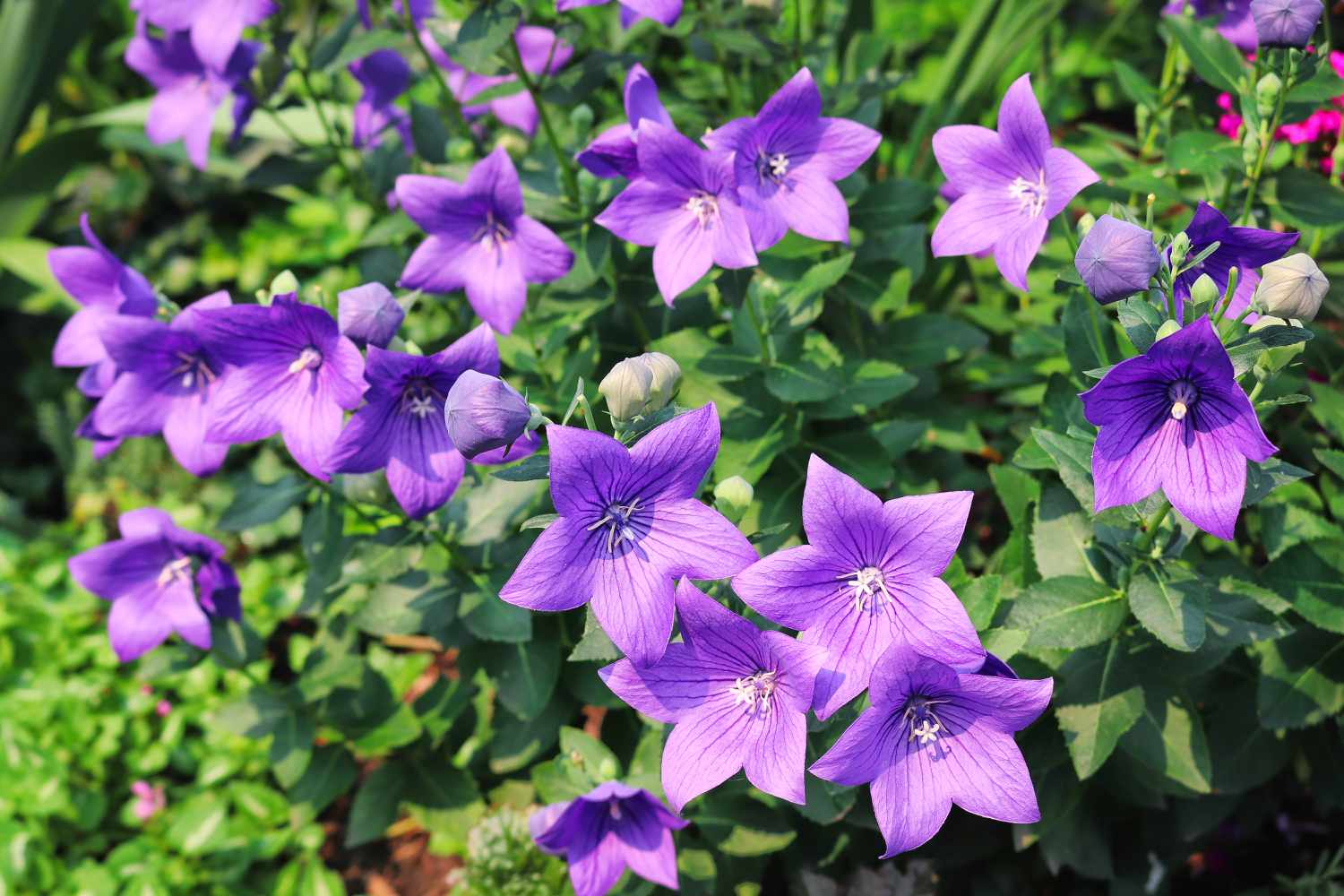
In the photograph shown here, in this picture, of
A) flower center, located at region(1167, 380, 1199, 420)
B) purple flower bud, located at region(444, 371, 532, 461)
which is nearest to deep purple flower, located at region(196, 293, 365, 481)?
purple flower bud, located at region(444, 371, 532, 461)

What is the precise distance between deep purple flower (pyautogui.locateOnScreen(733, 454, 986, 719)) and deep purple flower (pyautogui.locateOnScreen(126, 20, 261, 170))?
2435 mm

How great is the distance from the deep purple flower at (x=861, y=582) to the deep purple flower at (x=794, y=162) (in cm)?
74

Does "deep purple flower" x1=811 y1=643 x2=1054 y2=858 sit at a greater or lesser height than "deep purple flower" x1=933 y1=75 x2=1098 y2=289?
lesser

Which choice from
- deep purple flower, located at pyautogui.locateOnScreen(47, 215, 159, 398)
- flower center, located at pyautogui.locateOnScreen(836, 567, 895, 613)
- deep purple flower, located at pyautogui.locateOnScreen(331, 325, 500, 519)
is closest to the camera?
flower center, located at pyautogui.locateOnScreen(836, 567, 895, 613)

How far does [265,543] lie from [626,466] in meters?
3.05

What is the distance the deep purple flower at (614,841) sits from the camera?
92.4 inches

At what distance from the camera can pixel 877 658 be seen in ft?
5.89

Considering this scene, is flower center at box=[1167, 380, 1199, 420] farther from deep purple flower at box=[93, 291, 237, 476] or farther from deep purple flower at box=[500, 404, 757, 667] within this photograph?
deep purple flower at box=[93, 291, 237, 476]

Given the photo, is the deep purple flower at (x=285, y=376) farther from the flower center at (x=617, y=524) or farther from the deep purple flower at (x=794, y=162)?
the deep purple flower at (x=794, y=162)

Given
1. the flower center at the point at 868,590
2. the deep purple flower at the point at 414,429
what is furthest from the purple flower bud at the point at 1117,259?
the deep purple flower at the point at 414,429

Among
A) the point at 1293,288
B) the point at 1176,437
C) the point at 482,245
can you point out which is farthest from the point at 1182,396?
the point at 482,245

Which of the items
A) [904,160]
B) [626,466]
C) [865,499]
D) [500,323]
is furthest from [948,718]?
[904,160]

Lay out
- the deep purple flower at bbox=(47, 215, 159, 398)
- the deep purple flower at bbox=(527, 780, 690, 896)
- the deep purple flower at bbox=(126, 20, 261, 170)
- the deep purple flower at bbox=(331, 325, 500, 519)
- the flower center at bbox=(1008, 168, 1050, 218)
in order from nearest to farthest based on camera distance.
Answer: the deep purple flower at bbox=(331, 325, 500, 519) < the flower center at bbox=(1008, 168, 1050, 218) < the deep purple flower at bbox=(527, 780, 690, 896) < the deep purple flower at bbox=(47, 215, 159, 398) < the deep purple flower at bbox=(126, 20, 261, 170)

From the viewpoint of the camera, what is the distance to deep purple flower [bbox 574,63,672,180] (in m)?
2.31
